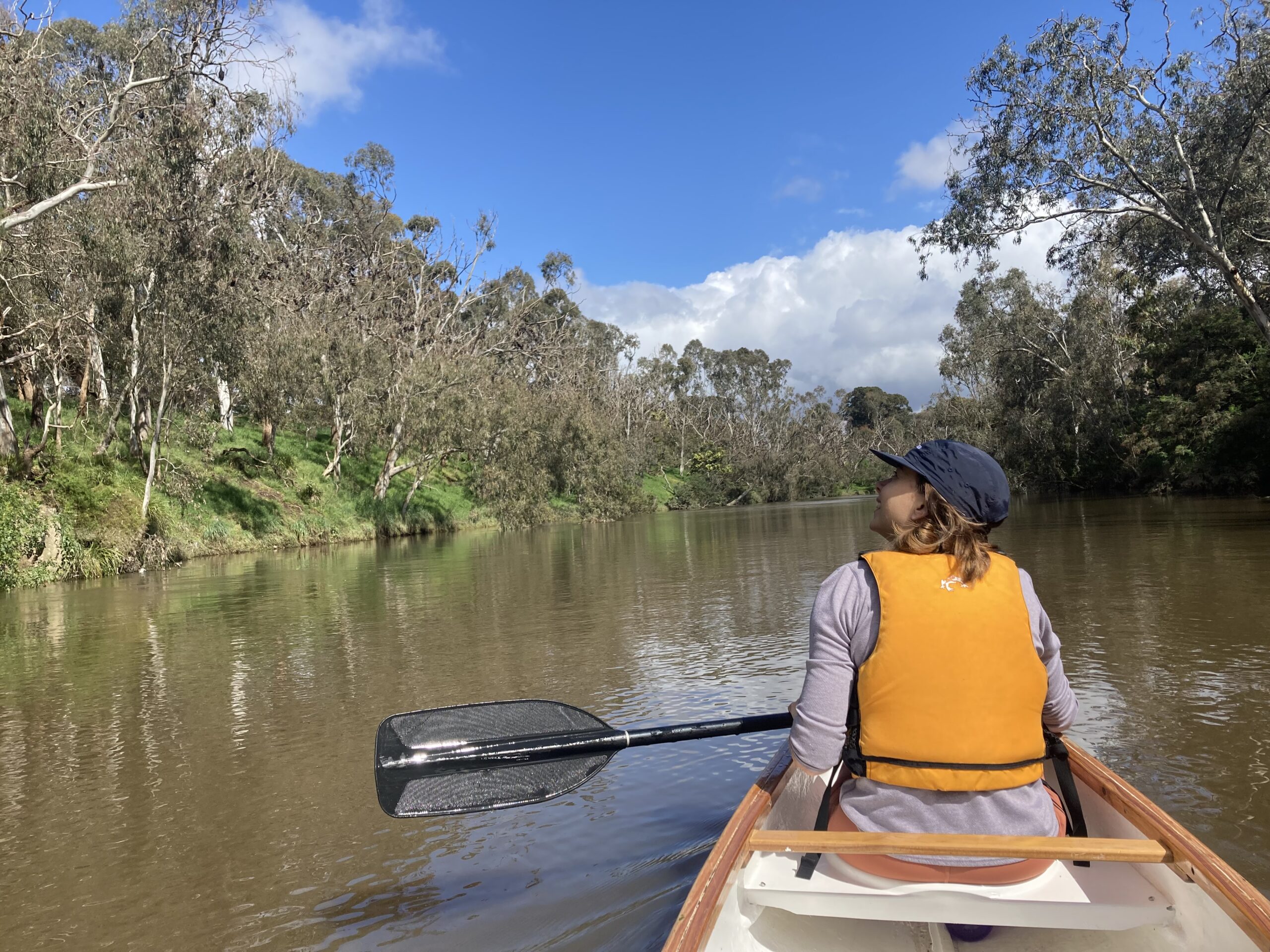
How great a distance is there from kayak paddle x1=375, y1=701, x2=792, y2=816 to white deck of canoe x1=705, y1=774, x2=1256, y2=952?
2.83 ft

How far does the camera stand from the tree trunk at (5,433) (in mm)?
17109

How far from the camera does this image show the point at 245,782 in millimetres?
4770

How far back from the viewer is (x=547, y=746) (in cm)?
319

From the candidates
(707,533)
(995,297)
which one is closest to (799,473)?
(995,297)

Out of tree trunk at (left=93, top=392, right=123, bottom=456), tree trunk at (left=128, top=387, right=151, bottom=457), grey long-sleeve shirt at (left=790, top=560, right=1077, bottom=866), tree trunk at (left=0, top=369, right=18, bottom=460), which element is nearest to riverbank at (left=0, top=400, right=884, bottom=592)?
tree trunk at (left=93, top=392, right=123, bottom=456)

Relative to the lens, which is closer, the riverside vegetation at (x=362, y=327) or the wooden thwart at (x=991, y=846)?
the wooden thwart at (x=991, y=846)

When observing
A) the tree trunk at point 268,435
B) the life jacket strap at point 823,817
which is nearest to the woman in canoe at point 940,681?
the life jacket strap at point 823,817

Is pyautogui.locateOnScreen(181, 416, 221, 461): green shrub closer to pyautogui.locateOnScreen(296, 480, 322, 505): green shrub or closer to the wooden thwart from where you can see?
pyautogui.locateOnScreen(296, 480, 322, 505): green shrub

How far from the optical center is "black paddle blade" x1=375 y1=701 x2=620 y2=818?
10.1ft

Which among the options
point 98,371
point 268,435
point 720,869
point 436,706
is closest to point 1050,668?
point 720,869

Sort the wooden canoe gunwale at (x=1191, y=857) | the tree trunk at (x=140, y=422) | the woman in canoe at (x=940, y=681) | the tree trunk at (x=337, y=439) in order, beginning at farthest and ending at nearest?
the tree trunk at (x=337, y=439) → the tree trunk at (x=140, y=422) → the woman in canoe at (x=940, y=681) → the wooden canoe gunwale at (x=1191, y=857)

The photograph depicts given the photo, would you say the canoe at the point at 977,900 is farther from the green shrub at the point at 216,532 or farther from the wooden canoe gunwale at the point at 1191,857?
the green shrub at the point at 216,532

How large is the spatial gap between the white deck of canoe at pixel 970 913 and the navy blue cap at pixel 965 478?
927 mm

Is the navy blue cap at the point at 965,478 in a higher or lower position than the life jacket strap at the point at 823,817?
higher
